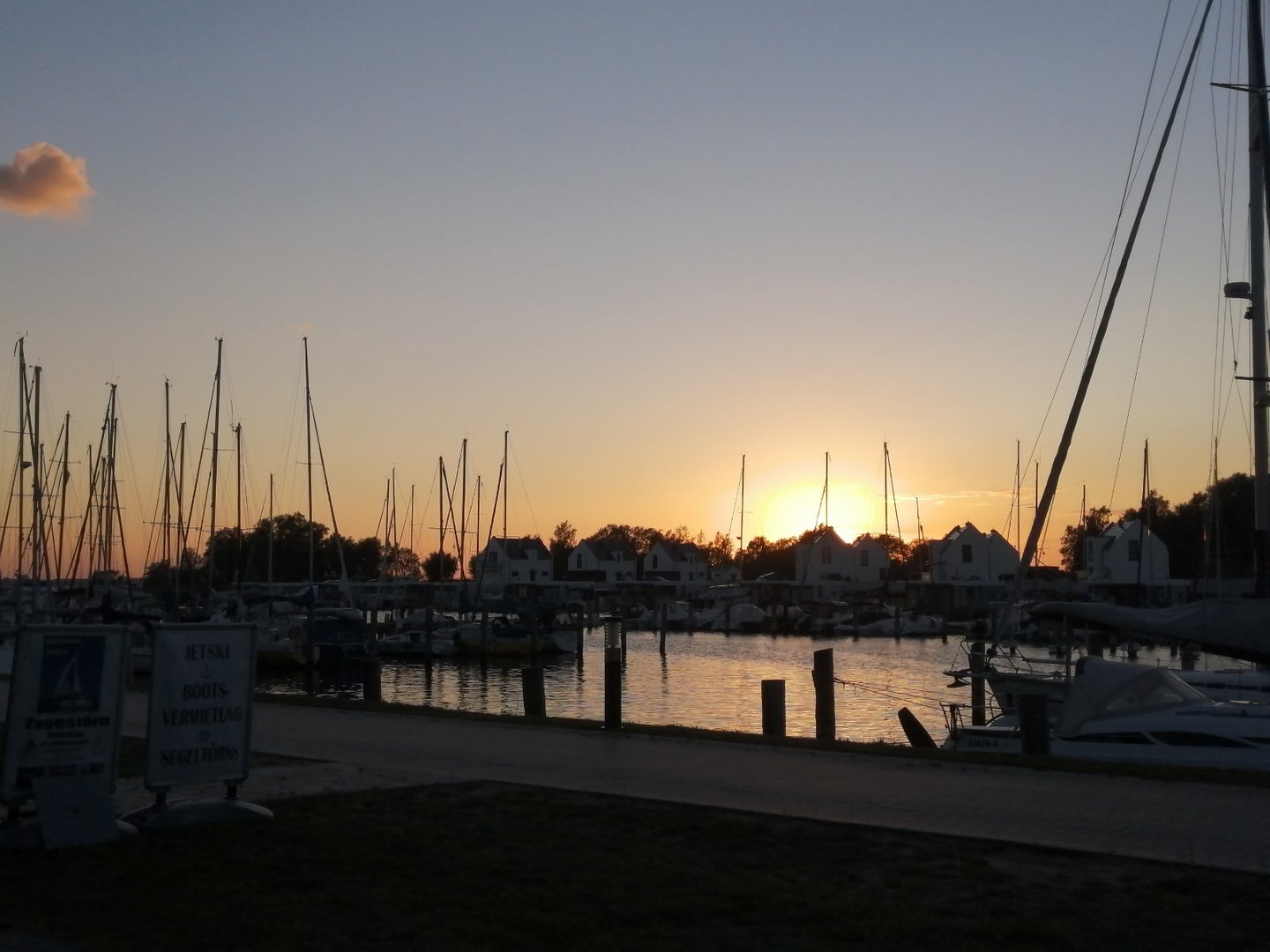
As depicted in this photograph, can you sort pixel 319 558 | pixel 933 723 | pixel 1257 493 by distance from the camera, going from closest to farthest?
pixel 1257 493
pixel 933 723
pixel 319 558

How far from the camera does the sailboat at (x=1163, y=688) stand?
1897 cm

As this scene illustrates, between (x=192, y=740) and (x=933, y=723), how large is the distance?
25337mm

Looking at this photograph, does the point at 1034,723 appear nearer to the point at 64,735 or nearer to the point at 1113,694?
the point at 1113,694

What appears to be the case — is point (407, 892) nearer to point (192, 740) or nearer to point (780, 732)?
point (192, 740)

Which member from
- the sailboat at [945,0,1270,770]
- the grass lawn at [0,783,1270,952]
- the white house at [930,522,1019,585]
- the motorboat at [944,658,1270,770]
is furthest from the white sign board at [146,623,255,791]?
the white house at [930,522,1019,585]

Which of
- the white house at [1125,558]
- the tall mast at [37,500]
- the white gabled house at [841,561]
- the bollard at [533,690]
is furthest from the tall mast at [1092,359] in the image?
the white gabled house at [841,561]

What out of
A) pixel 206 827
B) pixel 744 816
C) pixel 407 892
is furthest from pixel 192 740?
pixel 744 816

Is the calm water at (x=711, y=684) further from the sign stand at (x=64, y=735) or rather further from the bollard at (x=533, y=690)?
the sign stand at (x=64, y=735)

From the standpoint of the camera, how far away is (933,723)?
33531mm

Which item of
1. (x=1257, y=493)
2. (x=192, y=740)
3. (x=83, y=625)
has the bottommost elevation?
(x=192, y=740)

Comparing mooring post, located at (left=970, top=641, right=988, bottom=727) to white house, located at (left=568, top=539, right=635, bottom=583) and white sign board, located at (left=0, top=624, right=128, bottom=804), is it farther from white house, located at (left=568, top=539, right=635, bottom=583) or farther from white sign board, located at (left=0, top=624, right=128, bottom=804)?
white house, located at (left=568, top=539, right=635, bottom=583)

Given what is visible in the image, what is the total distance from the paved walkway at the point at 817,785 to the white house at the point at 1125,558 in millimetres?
101481

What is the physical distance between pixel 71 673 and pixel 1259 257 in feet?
82.2

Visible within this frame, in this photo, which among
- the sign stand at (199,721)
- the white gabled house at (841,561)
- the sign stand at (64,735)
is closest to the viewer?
the sign stand at (64,735)
